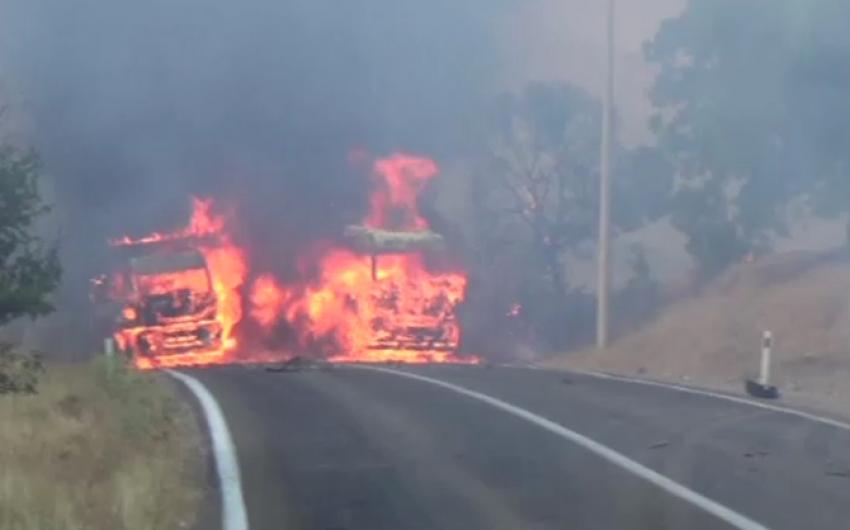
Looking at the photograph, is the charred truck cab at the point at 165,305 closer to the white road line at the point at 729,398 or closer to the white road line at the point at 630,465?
the white road line at the point at 729,398

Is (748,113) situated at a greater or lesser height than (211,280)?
greater

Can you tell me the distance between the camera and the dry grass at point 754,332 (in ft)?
84.8

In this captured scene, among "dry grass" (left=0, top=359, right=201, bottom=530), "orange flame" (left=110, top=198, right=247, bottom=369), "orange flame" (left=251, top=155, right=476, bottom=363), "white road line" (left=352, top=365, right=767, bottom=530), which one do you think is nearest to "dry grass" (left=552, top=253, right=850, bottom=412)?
"orange flame" (left=251, top=155, right=476, bottom=363)

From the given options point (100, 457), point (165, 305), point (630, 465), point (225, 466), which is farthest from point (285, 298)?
point (630, 465)

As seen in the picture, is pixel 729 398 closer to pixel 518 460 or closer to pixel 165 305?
pixel 518 460

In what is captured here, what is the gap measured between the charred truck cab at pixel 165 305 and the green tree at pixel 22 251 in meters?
15.9

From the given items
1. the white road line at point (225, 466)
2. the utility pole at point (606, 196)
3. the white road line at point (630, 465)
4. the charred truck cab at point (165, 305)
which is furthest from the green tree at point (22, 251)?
the charred truck cab at point (165, 305)

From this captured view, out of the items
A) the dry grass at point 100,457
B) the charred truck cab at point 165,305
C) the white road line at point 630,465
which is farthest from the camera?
the charred truck cab at point 165,305

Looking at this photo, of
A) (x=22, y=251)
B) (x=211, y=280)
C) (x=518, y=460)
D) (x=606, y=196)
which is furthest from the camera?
(x=211, y=280)

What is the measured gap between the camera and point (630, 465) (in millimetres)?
12289

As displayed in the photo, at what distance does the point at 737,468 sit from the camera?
12.2m

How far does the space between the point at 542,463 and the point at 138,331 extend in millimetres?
22965

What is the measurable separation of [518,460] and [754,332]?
1780cm

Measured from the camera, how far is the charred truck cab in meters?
34.0
